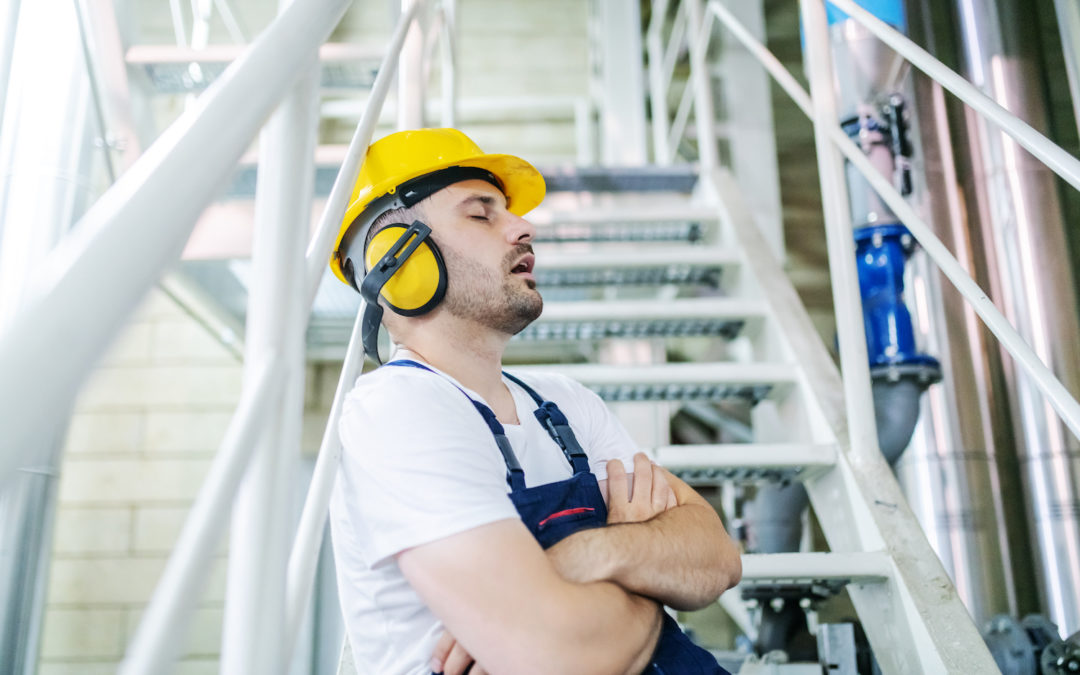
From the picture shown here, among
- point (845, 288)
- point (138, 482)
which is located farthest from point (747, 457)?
point (138, 482)

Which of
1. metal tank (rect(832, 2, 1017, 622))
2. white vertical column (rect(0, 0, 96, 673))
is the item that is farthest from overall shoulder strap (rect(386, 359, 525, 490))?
metal tank (rect(832, 2, 1017, 622))

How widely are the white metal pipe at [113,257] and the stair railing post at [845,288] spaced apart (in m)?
1.26

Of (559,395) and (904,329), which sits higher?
(904,329)

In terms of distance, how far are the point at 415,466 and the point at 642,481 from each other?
37 cm

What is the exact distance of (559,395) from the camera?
4.38 ft

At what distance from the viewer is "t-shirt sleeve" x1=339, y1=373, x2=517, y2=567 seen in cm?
84

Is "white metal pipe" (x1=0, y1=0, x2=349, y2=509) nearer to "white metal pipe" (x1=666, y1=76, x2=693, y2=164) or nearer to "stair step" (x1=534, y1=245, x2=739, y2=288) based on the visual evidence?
"stair step" (x1=534, y1=245, x2=739, y2=288)

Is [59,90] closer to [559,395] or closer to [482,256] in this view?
A: [482,256]

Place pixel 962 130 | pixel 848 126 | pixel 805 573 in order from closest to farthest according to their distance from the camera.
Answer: pixel 805 573, pixel 848 126, pixel 962 130

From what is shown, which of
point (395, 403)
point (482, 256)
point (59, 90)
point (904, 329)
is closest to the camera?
point (395, 403)

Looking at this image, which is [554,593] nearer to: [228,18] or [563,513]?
[563,513]

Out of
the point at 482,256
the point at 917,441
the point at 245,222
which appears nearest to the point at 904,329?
the point at 917,441

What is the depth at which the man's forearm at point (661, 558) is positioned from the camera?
0.90 metres

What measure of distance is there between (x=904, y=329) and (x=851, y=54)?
0.86m
